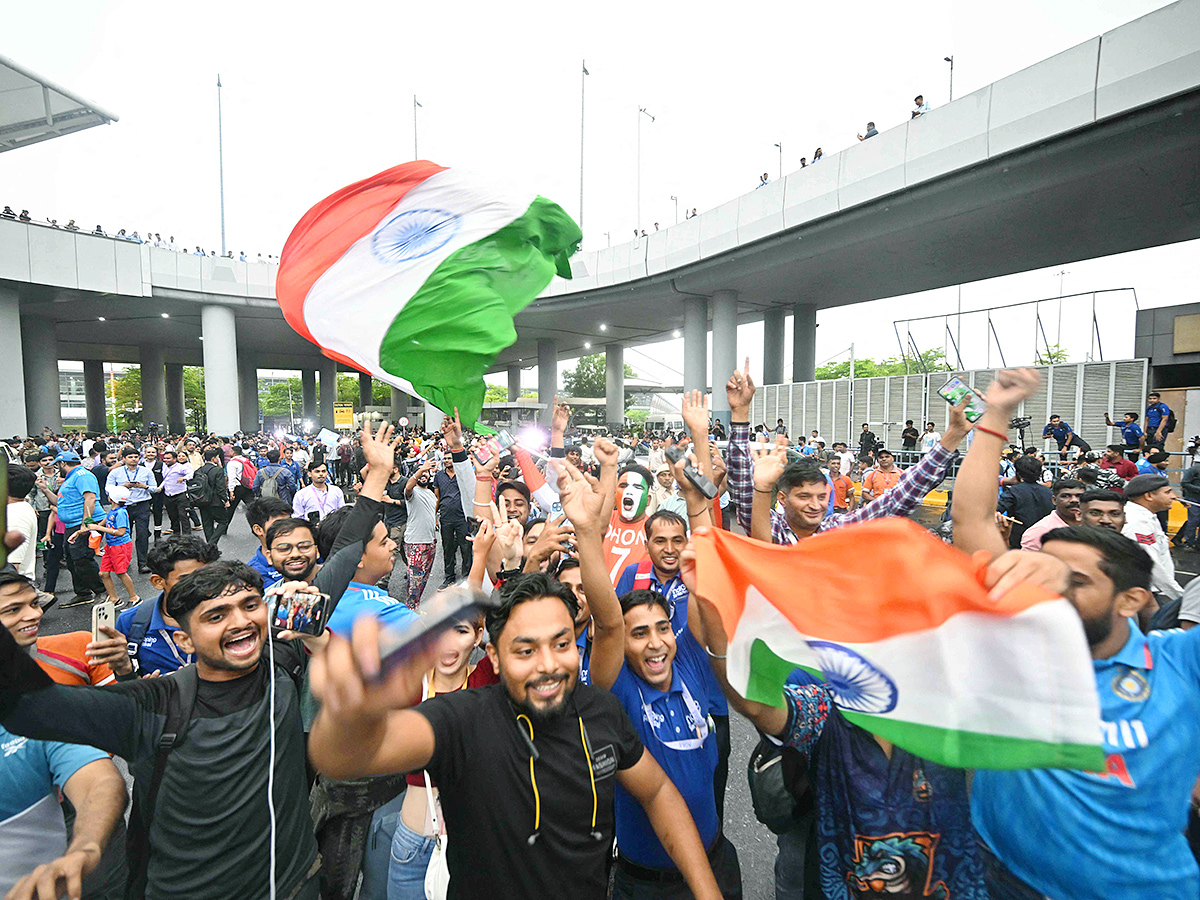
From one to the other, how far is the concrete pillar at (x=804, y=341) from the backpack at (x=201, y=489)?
2177 cm

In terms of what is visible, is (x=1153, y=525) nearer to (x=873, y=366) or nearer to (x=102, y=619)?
(x=102, y=619)

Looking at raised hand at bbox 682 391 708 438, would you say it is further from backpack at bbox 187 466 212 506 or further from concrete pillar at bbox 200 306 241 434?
concrete pillar at bbox 200 306 241 434

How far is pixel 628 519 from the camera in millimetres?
4656

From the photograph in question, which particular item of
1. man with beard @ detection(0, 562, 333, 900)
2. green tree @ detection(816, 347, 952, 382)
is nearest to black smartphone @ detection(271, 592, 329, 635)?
man with beard @ detection(0, 562, 333, 900)

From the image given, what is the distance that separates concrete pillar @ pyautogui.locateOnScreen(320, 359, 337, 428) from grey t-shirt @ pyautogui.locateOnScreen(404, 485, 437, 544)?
42.7 metres

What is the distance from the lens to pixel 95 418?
38750 millimetres

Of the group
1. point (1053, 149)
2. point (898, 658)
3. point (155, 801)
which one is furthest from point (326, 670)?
point (1053, 149)

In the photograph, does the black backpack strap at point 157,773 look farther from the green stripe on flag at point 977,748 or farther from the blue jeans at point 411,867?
the green stripe on flag at point 977,748

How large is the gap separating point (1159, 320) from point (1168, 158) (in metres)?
12.5

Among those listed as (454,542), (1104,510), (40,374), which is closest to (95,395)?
(40,374)

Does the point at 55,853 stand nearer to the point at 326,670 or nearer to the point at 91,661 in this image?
the point at 91,661

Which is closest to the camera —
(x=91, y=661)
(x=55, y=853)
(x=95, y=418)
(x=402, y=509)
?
(x=55, y=853)

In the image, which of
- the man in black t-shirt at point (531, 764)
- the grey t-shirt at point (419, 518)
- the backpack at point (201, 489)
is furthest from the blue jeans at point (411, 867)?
the backpack at point (201, 489)

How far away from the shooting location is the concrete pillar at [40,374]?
80.5ft
